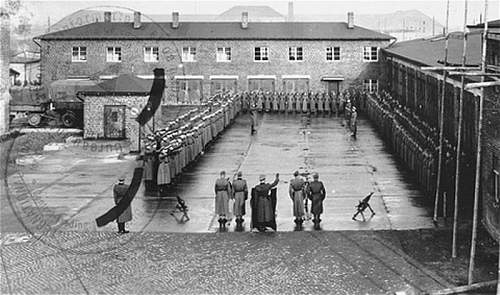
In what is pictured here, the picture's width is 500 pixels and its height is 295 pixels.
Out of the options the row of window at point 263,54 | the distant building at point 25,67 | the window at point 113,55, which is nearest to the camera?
the row of window at point 263,54

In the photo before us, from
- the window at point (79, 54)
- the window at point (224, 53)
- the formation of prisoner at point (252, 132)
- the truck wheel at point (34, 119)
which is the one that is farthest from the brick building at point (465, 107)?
the window at point (79, 54)

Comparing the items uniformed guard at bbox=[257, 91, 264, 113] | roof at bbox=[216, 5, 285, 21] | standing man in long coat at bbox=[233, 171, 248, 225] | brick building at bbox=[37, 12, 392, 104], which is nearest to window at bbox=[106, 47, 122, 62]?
brick building at bbox=[37, 12, 392, 104]

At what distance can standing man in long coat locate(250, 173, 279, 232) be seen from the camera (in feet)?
49.2

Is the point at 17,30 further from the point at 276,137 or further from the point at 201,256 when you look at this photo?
the point at 201,256

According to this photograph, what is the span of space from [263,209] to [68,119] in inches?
830

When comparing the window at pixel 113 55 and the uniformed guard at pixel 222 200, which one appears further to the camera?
the window at pixel 113 55

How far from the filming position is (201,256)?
43.5ft

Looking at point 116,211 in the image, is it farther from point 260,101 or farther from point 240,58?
point 240,58

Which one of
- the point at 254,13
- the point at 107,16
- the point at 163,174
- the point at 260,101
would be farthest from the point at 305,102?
the point at 254,13

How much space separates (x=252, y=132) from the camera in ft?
102

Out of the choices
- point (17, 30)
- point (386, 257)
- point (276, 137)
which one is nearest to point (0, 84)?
point (17, 30)

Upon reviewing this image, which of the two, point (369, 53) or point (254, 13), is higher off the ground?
point (254, 13)

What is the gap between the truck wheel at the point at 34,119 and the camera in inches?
1356

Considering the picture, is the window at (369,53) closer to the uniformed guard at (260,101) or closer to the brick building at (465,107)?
the brick building at (465,107)
